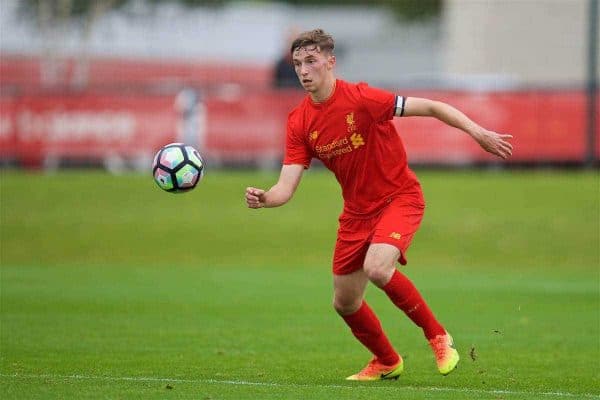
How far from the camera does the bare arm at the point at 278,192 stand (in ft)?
30.7

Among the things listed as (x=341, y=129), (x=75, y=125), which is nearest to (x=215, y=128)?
(x=75, y=125)

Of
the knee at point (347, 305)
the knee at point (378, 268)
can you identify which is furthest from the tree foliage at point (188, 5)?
the knee at point (378, 268)

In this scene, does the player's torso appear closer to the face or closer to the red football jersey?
the red football jersey

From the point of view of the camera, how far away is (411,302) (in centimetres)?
943

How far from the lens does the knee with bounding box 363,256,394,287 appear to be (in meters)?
9.18

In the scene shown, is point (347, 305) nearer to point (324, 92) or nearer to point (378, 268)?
point (378, 268)

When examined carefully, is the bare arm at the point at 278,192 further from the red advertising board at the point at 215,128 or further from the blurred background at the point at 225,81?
the red advertising board at the point at 215,128

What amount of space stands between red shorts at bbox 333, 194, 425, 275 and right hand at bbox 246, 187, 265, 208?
663 millimetres

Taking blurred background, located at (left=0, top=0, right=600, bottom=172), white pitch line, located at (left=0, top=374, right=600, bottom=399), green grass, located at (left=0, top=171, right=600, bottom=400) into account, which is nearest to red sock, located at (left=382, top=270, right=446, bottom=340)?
green grass, located at (left=0, top=171, right=600, bottom=400)

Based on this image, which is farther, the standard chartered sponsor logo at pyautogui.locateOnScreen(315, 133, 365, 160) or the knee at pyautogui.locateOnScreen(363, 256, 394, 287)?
the standard chartered sponsor logo at pyautogui.locateOnScreen(315, 133, 365, 160)

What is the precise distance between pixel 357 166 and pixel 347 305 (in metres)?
1.01

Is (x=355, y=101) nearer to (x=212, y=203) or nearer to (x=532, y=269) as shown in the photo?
(x=532, y=269)

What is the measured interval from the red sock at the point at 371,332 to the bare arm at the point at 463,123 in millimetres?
1507

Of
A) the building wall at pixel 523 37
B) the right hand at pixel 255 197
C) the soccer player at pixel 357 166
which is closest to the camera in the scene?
the right hand at pixel 255 197
